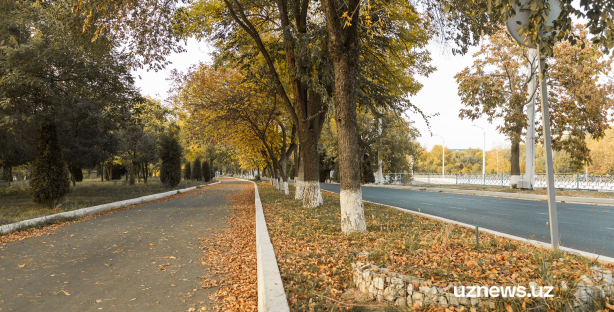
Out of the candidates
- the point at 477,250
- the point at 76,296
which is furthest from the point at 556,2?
the point at 76,296

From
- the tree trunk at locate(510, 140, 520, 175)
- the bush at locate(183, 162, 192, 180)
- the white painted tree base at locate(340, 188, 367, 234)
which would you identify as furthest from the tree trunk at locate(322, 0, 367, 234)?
the bush at locate(183, 162, 192, 180)

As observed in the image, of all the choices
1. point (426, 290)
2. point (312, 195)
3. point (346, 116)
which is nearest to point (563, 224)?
point (346, 116)

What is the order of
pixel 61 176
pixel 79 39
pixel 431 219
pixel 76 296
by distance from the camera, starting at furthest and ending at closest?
pixel 61 176, pixel 79 39, pixel 431 219, pixel 76 296

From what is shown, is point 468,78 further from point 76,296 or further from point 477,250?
point 76,296

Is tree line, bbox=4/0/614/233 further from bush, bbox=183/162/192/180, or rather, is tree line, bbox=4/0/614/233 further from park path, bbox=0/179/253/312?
bush, bbox=183/162/192/180

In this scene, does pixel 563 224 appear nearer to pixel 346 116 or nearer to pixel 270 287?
pixel 346 116

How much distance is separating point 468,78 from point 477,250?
20.2 metres

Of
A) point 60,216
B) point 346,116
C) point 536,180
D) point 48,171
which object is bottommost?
point 60,216

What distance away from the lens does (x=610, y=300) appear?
10.4ft

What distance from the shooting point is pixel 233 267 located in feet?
19.1

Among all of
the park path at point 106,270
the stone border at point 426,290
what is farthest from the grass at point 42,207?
the stone border at point 426,290

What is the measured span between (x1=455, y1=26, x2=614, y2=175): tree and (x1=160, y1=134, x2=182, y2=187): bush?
21896mm

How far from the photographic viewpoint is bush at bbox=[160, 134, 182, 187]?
27.6 metres

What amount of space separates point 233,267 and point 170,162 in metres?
24.1
